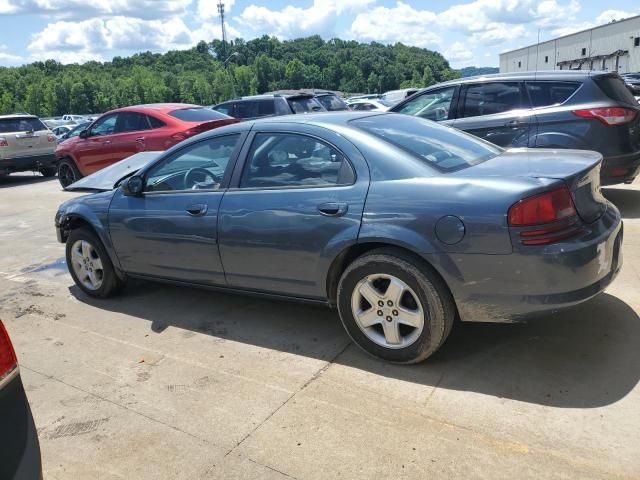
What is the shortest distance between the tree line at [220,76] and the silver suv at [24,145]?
80.4 meters

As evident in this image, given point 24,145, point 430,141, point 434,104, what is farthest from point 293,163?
point 24,145

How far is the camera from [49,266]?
633cm

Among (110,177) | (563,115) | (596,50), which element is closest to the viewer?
(110,177)

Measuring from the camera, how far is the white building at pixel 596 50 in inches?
2306

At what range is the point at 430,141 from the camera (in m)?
3.74

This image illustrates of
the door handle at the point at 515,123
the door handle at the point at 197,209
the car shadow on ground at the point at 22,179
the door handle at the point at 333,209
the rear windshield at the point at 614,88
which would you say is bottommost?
the car shadow on ground at the point at 22,179

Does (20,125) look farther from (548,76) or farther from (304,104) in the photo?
(548,76)

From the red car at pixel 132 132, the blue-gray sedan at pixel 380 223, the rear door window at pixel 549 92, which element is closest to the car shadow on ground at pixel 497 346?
the blue-gray sedan at pixel 380 223

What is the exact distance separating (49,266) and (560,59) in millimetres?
87248

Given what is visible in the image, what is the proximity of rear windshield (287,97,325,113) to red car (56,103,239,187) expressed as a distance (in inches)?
70.9

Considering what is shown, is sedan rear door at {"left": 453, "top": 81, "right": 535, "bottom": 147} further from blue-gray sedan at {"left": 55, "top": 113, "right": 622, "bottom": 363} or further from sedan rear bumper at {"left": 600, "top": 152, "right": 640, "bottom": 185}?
blue-gray sedan at {"left": 55, "top": 113, "right": 622, "bottom": 363}

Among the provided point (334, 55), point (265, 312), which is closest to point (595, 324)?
point (265, 312)

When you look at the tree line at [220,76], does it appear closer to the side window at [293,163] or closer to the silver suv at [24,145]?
the silver suv at [24,145]

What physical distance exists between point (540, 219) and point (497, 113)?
420cm
